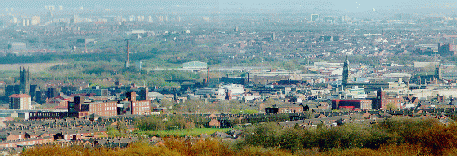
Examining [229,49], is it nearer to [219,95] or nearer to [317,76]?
[317,76]

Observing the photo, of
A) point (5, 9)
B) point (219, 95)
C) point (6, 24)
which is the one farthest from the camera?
point (5, 9)

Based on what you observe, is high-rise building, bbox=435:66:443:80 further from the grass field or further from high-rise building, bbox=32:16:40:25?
high-rise building, bbox=32:16:40:25

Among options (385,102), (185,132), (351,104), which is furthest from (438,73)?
(185,132)

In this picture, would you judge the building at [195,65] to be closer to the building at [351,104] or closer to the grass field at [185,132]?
the building at [351,104]

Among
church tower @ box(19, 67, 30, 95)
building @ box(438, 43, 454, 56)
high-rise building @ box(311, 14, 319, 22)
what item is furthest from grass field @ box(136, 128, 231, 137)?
high-rise building @ box(311, 14, 319, 22)

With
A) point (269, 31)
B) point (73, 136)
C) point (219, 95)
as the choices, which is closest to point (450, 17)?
point (269, 31)
